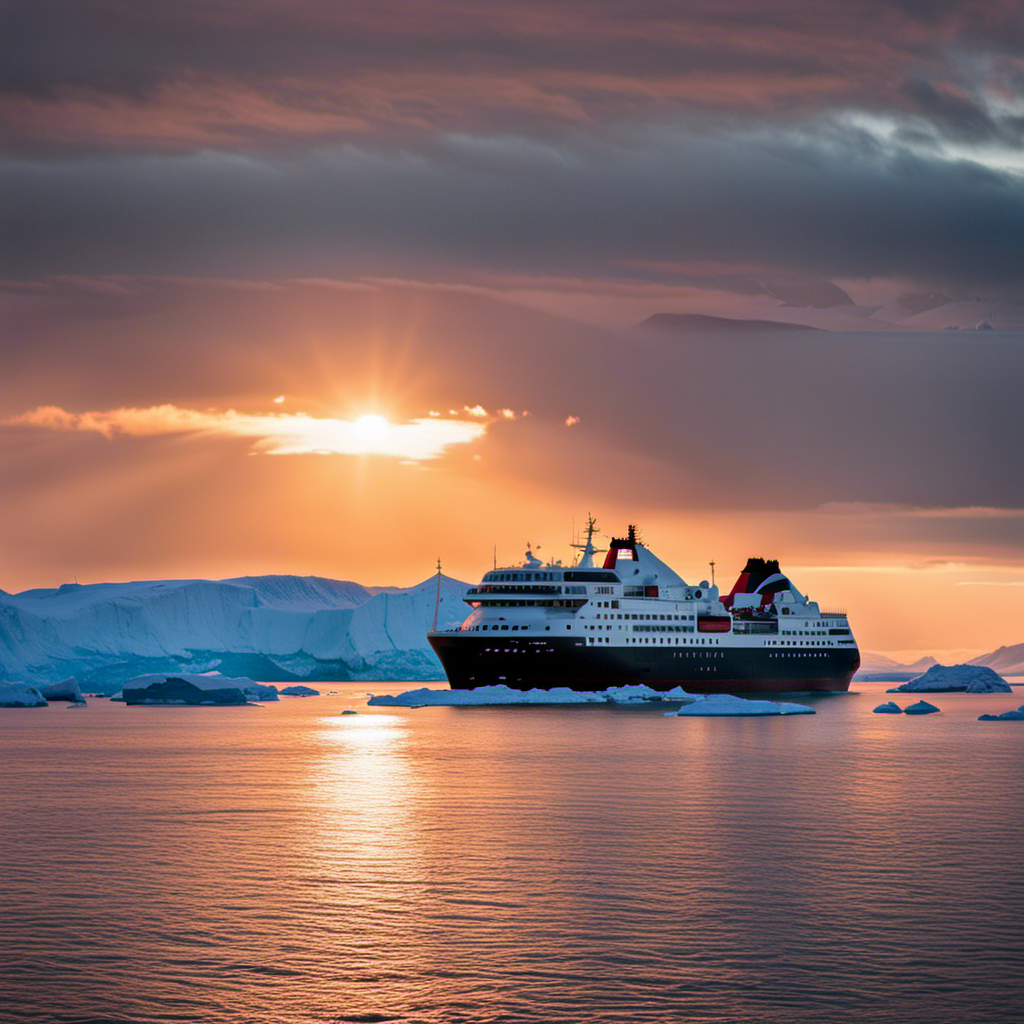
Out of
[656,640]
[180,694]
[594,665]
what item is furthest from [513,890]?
[180,694]

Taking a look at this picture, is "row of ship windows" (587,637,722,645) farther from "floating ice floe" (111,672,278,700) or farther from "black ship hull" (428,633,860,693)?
"floating ice floe" (111,672,278,700)

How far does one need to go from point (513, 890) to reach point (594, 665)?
5904cm

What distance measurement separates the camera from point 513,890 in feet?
69.9

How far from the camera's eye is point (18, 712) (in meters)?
83.3

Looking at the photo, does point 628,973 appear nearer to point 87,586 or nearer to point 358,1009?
point 358,1009

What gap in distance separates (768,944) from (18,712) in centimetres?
7385

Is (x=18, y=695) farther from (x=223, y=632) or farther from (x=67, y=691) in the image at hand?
(x=223, y=632)

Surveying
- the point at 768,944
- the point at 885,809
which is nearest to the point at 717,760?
the point at 885,809

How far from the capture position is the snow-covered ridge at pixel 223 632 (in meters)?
121

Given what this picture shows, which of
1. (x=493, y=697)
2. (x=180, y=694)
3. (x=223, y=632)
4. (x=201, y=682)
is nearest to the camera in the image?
(x=493, y=697)

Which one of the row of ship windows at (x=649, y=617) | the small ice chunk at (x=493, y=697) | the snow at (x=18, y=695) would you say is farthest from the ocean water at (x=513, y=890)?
the snow at (x=18, y=695)

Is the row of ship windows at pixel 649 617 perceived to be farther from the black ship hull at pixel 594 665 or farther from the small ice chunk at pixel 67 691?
the small ice chunk at pixel 67 691

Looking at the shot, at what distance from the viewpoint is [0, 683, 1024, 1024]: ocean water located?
1539cm

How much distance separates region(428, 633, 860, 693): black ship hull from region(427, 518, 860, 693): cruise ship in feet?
0.20
